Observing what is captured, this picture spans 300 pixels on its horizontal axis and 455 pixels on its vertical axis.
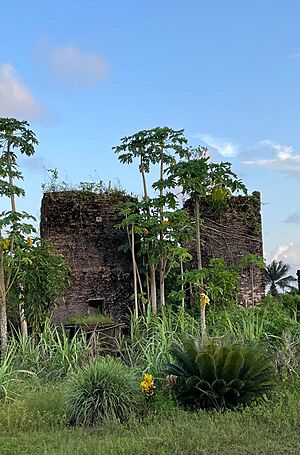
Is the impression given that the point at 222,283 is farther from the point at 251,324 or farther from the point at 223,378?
the point at 223,378

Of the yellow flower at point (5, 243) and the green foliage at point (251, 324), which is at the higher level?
the yellow flower at point (5, 243)

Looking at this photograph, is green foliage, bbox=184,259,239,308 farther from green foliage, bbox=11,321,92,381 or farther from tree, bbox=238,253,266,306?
green foliage, bbox=11,321,92,381

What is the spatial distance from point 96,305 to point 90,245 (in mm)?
1284

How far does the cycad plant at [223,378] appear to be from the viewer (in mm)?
6789

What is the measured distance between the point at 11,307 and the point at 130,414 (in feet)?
16.2

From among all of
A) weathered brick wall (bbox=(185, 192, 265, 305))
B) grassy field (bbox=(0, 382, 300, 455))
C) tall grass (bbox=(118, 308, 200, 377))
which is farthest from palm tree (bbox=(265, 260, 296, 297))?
grassy field (bbox=(0, 382, 300, 455))

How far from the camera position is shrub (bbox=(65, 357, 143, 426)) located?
654 centimetres

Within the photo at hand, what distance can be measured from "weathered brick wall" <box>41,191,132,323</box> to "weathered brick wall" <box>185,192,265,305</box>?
1.77 meters

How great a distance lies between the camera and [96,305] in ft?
44.1

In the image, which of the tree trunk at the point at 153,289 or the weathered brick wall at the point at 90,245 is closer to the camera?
the tree trunk at the point at 153,289

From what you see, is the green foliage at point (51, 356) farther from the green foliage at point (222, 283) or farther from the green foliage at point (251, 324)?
the green foliage at point (222, 283)

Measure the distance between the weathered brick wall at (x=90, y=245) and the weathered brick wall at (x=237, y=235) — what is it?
1766 millimetres

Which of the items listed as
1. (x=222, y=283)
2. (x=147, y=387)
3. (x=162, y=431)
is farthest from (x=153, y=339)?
(x=222, y=283)

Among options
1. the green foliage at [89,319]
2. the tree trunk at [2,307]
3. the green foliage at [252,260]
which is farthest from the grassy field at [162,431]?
the green foliage at [252,260]
